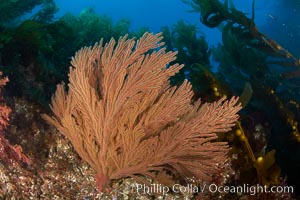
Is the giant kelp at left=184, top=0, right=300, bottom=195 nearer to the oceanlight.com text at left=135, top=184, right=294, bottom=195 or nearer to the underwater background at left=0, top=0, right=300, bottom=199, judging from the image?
the underwater background at left=0, top=0, right=300, bottom=199

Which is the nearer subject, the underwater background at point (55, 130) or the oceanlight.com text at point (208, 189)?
the underwater background at point (55, 130)

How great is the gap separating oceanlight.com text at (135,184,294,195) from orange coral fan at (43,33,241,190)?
0.18 metres

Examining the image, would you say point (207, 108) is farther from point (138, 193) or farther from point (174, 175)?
point (138, 193)

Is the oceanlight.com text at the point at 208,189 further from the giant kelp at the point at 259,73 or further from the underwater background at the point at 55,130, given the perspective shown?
the giant kelp at the point at 259,73

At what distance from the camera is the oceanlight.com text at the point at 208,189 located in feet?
9.52

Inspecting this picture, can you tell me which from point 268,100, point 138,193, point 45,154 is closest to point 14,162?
point 45,154

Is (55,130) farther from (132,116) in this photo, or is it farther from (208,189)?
(208,189)

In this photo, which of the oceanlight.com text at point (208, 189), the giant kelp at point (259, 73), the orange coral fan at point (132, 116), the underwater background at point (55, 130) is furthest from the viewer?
the giant kelp at point (259, 73)

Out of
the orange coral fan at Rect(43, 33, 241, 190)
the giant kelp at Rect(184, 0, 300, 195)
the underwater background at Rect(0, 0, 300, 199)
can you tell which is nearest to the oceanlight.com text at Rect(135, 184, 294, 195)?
the underwater background at Rect(0, 0, 300, 199)

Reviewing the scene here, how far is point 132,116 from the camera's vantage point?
8.53 ft

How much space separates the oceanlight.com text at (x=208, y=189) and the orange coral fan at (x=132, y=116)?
181 mm

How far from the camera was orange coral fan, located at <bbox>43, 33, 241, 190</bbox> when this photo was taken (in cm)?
255

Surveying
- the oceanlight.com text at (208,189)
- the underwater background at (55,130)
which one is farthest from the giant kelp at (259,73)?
the oceanlight.com text at (208,189)

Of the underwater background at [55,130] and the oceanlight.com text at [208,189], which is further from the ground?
the underwater background at [55,130]
